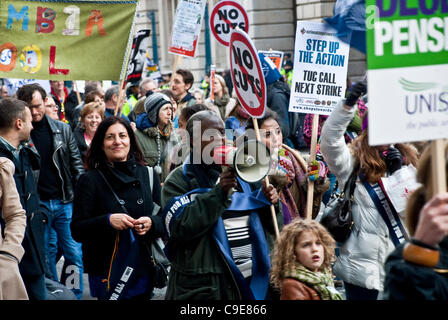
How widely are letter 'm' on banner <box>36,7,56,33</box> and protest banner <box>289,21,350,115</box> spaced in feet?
7.52

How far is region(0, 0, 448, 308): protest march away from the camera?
2693 millimetres

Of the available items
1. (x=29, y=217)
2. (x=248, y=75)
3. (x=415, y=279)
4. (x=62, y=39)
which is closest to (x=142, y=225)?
(x=29, y=217)

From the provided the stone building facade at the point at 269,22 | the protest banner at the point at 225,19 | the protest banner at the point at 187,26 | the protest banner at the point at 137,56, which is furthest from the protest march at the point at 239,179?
the stone building facade at the point at 269,22

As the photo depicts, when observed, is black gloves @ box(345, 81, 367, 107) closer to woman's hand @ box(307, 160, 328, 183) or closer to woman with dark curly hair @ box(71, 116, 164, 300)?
woman's hand @ box(307, 160, 328, 183)

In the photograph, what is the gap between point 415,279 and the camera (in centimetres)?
246

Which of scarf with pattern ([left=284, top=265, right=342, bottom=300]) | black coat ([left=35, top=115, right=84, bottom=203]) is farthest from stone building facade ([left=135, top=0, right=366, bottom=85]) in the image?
scarf with pattern ([left=284, top=265, right=342, bottom=300])

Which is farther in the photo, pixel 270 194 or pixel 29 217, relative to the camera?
pixel 29 217

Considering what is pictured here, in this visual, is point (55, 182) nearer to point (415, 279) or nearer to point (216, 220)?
point (216, 220)

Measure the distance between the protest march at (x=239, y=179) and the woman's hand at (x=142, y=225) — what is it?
0.01 metres

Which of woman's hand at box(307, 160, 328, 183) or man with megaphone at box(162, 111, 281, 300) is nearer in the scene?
man with megaphone at box(162, 111, 281, 300)

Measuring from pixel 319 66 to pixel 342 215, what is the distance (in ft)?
5.46

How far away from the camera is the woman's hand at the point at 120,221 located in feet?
16.4
